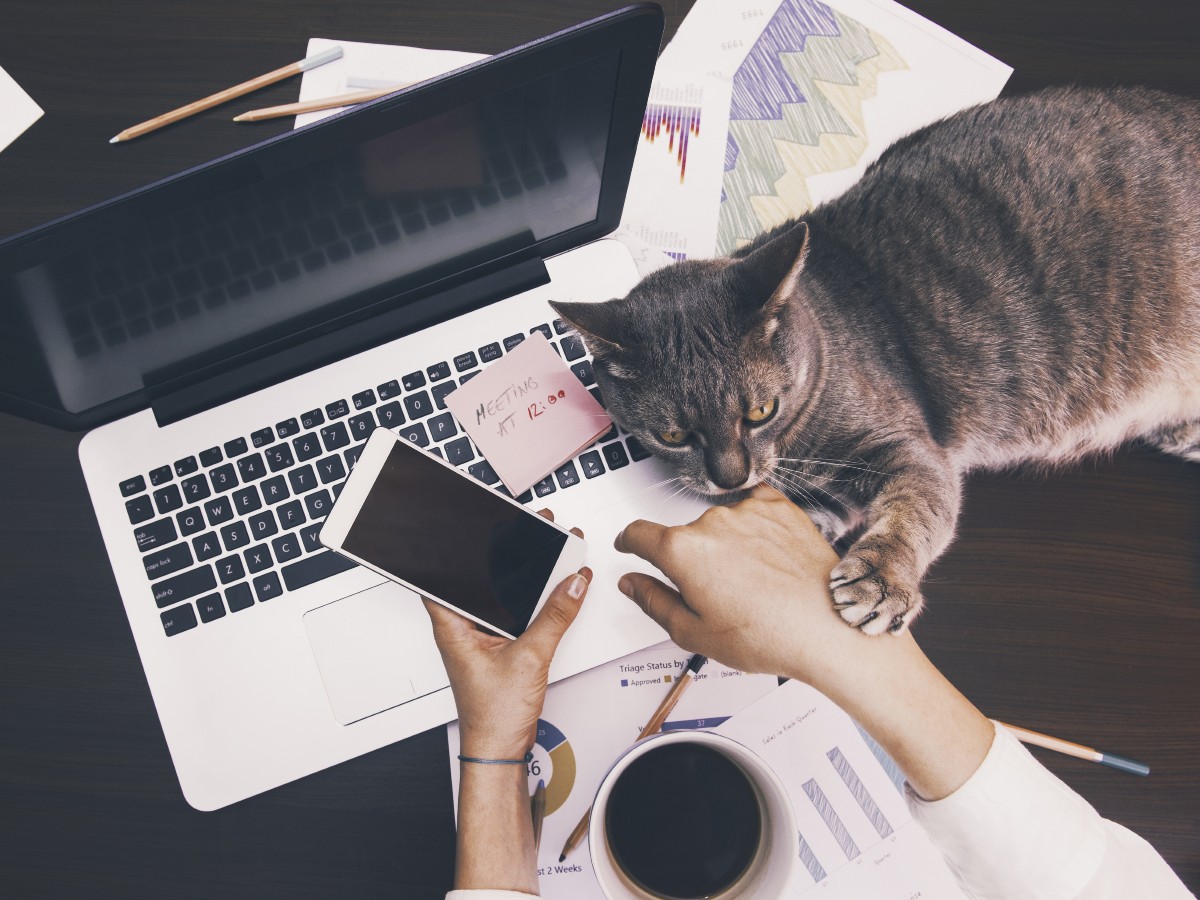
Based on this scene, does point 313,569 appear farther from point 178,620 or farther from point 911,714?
point 911,714

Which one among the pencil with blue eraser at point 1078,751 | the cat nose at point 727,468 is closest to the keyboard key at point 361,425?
the cat nose at point 727,468

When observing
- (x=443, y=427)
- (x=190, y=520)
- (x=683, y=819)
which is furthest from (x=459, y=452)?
(x=683, y=819)

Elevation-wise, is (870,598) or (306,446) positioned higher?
(306,446)

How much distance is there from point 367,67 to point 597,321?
1.98ft

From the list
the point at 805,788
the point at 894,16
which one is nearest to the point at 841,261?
the point at 894,16

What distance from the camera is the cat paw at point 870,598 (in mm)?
760

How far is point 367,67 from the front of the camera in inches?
41.4

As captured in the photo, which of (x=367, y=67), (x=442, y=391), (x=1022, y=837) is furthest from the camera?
(x=367, y=67)

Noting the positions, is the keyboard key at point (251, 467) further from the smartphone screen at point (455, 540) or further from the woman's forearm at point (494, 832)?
the woman's forearm at point (494, 832)

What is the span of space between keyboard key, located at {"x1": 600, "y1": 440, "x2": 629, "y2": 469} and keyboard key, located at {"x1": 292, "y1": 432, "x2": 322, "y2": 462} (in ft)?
1.21

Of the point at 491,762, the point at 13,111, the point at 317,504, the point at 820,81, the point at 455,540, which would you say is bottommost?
the point at 491,762

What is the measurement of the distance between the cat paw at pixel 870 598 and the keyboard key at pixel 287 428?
684 mm

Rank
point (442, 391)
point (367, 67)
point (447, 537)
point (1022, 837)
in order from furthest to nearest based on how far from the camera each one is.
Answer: point (367, 67) < point (442, 391) < point (447, 537) < point (1022, 837)

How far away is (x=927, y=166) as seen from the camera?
39.0 inches
